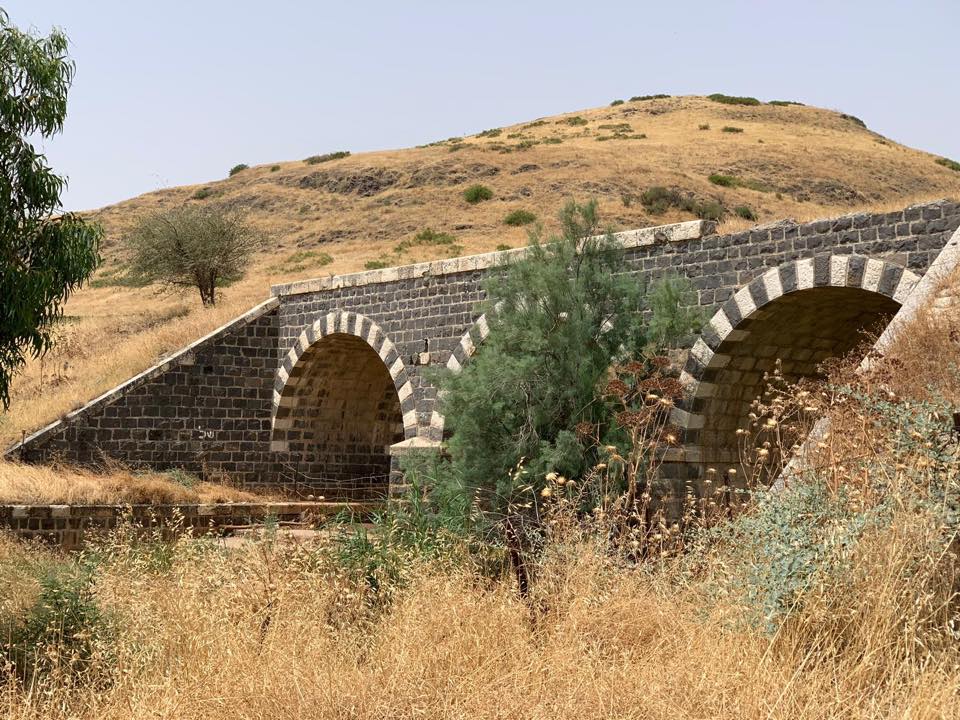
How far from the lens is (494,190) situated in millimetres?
40219

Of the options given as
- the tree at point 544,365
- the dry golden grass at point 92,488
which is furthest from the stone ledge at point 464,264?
the dry golden grass at point 92,488

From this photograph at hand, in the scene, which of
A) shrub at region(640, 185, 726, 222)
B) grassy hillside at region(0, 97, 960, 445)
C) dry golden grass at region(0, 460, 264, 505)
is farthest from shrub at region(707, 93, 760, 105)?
dry golden grass at region(0, 460, 264, 505)

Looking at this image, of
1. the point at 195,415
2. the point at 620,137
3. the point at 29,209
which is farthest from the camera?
the point at 620,137

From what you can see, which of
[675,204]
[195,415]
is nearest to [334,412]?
[195,415]

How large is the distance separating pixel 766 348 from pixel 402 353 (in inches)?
265

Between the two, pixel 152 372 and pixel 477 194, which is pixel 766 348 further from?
pixel 477 194

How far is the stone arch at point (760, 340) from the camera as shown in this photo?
11438mm

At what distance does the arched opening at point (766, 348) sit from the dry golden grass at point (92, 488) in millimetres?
9109

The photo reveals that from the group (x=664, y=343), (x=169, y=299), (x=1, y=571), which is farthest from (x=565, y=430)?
(x=169, y=299)

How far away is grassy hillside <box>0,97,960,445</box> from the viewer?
2564 cm

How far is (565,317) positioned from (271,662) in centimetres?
741

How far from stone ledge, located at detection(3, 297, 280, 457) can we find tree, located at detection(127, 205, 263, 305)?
776cm

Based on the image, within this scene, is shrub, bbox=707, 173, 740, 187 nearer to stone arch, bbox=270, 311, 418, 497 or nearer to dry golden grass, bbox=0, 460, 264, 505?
stone arch, bbox=270, 311, 418, 497

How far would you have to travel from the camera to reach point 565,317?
12.3 metres
